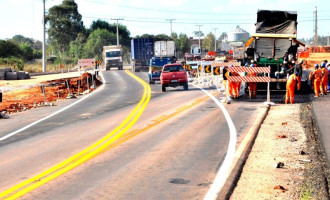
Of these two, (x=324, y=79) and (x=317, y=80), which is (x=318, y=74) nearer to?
(x=317, y=80)

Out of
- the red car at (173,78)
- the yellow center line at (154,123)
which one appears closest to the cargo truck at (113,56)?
the red car at (173,78)

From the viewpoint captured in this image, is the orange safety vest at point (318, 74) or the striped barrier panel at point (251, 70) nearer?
the striped barrier panel at point (251, 70)

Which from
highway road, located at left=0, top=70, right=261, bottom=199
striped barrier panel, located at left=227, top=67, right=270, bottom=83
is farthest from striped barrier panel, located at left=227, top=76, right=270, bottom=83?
highway road, located at left=0, top=70, right=261, bottom=199

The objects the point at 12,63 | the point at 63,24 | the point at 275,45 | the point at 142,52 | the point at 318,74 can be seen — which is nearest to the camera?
the point at 318,74

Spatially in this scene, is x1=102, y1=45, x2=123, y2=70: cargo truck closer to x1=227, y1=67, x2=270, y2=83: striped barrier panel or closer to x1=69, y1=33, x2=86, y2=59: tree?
x1=69, y1=33, x2=86, y2=59: tree

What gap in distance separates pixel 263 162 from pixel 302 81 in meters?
15.7

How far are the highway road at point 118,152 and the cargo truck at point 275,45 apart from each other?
19.3 ft

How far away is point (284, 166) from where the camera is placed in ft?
30.0

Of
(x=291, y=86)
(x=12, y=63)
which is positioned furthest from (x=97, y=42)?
(x=291, y=86)

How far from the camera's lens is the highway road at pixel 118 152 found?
7.79m

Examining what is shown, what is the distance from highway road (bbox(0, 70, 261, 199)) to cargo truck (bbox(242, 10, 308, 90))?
5.89 metres

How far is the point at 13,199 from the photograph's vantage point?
7.28 meters

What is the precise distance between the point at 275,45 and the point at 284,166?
53.0 feet

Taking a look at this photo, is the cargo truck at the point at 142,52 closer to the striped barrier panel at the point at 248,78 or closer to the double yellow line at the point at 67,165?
the striped barrier panel at the point at 248,78
